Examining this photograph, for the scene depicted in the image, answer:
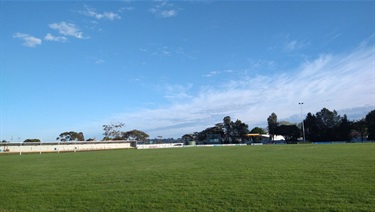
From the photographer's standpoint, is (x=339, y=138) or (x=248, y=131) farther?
(x=248, y=131)

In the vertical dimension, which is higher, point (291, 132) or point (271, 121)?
point (271, 121)

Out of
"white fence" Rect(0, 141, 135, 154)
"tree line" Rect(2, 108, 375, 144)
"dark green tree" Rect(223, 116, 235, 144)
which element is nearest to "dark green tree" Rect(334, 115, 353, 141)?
"tree line" Rect(2, 108, 375, 144)

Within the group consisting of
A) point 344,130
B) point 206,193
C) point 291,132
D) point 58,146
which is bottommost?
point 206,193

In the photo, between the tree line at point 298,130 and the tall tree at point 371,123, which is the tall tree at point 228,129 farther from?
the tall tree at point 371,123

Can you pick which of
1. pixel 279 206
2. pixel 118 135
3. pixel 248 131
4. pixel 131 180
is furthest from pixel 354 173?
pixel 248 131

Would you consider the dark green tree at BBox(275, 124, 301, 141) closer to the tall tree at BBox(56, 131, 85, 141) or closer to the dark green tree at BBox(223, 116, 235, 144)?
the dark green tree at BBox(223, 116, 235, 144)

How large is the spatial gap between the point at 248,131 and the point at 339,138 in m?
40.7

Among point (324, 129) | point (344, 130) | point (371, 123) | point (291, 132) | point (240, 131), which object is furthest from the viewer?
point (240, 131)

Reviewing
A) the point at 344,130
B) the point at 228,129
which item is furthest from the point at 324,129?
the point at 228,129

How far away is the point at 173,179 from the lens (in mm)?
11727

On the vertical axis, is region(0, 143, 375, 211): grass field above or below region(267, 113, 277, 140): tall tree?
below

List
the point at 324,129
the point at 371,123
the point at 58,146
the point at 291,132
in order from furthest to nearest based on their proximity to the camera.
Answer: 1. the point at 291,132
2. the point at 324,129
3. the point at 371,123
4. the point at 58,146

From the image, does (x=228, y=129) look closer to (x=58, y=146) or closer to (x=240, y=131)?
(x=240, y=131)

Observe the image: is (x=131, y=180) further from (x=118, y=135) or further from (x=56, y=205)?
(x=118, y=135)
